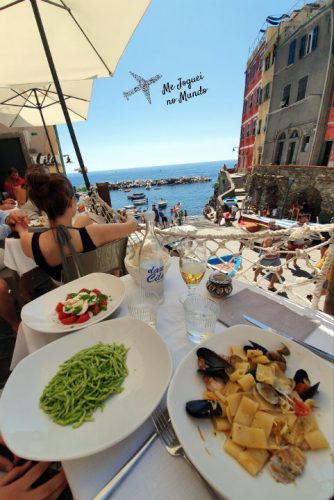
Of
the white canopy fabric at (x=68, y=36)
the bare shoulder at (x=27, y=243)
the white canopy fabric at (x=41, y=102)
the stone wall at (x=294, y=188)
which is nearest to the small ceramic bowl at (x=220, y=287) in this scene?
the bare shoulder at (x=27, y=243)

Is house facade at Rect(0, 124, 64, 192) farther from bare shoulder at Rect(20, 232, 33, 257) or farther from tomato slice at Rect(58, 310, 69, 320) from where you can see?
tomato slice at Rect(58, 310, 69, 320)

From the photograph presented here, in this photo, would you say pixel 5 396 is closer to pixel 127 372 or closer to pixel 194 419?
pixel 127 372

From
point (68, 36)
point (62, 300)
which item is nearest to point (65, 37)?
point (68, 36)

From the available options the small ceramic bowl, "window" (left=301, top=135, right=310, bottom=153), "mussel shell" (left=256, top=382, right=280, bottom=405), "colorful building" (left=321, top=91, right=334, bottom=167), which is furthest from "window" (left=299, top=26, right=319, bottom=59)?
"mussel shell" (left=256, top=382, right=280, bottom=405)

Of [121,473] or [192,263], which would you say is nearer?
[121,473]

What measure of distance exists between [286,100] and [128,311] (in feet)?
76.0

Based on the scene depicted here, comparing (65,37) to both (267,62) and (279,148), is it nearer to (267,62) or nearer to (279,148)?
(279,148)

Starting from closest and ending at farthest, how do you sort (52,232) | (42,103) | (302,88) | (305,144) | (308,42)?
1. (52,232)
2. (42,103)
3. (308,42)
4. (302,88)
5. (305,144)

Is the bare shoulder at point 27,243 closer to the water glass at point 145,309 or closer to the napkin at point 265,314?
the water glass at point 145,309

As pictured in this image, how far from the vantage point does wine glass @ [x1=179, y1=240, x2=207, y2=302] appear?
117 cm

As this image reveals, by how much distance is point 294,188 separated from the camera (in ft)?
52.3

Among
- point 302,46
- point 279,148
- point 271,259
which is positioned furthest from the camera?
point 279,148

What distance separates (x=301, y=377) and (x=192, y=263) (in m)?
0.67

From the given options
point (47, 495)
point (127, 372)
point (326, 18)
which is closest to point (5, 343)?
→ point (47, 495)
